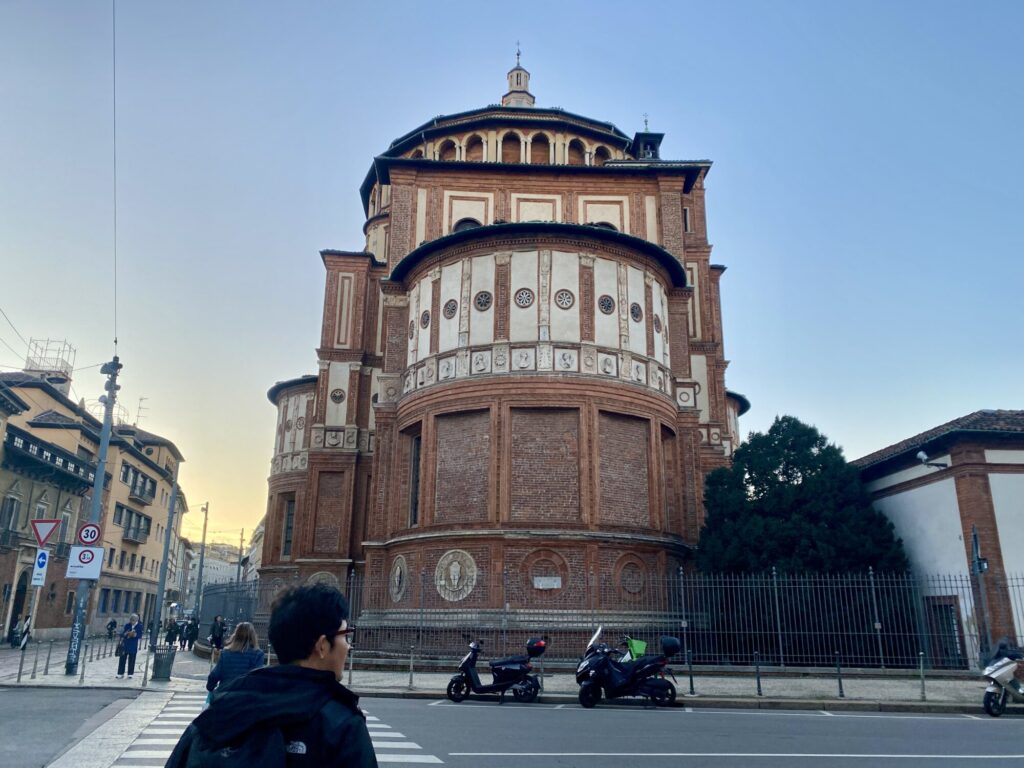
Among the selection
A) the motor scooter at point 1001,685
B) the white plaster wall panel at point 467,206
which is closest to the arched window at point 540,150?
the white plaster wall panel at point 467,206

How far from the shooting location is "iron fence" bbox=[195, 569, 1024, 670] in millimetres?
20438

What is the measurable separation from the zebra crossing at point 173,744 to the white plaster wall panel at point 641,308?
613 inches

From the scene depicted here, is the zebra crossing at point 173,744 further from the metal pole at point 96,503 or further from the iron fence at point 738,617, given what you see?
the iron fence at point 738,617

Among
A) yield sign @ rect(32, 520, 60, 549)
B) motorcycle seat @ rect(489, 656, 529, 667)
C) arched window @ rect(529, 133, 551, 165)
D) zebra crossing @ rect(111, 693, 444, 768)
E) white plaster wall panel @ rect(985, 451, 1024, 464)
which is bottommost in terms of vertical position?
zebra crossing @ rect(111, 693, 444, 768)

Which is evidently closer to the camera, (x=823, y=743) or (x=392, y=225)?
(x=823, y=743)

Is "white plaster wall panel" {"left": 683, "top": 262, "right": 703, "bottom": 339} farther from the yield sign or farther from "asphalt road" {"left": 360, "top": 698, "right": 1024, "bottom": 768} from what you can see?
the yield sign

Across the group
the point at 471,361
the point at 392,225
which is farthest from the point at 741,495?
the point at 392,225

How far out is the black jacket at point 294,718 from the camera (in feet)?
6.91

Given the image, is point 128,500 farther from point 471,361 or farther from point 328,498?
point 471,361

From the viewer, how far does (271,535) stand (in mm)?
38125

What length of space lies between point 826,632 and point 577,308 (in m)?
11.3

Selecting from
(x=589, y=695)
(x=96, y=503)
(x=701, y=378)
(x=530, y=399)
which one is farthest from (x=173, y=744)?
(x=701, y=378)

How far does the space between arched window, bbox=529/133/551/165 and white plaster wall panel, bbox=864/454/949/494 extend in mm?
19405

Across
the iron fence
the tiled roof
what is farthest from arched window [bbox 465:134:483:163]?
the tiled roof
